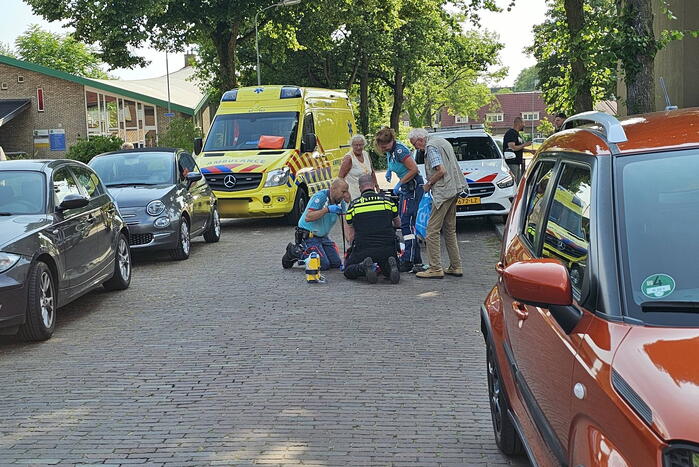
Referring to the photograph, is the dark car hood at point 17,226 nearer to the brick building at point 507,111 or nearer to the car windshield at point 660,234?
the car windshield at point 660,234

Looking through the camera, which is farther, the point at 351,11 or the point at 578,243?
the point at 351,11

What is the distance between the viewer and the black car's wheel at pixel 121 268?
1106cm

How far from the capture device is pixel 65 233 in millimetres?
9141

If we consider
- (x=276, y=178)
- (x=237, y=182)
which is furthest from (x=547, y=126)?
(x=237, y=182)

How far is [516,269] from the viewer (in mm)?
3295

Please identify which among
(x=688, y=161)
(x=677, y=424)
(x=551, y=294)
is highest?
(x=688, y=161)

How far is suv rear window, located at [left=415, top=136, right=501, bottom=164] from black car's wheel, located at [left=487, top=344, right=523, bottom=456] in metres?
12.5

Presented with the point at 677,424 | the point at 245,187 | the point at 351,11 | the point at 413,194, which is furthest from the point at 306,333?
the point at 351,11

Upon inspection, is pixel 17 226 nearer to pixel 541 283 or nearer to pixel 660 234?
pixel 541 283

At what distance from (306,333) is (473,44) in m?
54.4

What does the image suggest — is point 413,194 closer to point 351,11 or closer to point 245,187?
point 245,187

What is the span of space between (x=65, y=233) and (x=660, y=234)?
7034 mm

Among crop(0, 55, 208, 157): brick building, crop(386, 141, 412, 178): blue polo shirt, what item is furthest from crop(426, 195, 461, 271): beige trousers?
crop(0, 55, 208, 157): brick building

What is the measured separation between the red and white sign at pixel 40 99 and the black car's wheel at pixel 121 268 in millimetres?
46210
